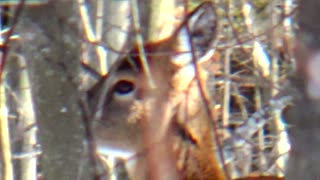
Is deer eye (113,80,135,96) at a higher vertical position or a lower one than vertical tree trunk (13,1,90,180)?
lower

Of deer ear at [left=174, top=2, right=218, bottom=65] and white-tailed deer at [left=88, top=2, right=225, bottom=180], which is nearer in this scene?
white-tailed deer at [left=88, top=2, right=225, bottom=180]

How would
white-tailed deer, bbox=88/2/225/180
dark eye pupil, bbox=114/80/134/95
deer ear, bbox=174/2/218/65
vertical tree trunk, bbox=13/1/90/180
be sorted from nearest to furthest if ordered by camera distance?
vertical tree trunk, bbox=13/1/90/180 < white-tailed deer, bbox=88/2/225/180 < deer ear, bbox=174/2/218/65 < dark eye pupil, bbox=114/80/134/95

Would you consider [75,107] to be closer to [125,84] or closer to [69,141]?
[69,141]

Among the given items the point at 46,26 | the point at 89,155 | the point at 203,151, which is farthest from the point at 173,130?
the point at 203,151

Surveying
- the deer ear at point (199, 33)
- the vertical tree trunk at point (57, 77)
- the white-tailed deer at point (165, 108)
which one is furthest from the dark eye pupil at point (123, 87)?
the vertical tree trunk at point (57, 77)

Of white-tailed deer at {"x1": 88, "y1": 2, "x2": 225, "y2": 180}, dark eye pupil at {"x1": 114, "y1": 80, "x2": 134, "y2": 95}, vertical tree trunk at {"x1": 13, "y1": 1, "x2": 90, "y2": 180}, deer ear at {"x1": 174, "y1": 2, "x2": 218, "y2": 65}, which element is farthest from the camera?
dark eye pupil at {"x1": 114, "y1": 80, "x2": 134, "y2": 95}

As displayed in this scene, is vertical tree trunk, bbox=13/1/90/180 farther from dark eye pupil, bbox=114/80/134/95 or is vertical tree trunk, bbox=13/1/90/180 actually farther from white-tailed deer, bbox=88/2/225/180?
dark eye pupil, bbox=114/80/134/95

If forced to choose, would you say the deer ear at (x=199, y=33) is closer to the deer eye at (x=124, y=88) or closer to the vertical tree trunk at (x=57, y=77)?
the deer eye at (x=124, y=88)

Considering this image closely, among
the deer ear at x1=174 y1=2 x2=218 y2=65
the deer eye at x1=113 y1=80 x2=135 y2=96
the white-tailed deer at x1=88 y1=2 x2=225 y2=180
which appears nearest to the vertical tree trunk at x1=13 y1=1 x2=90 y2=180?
the white-tailed deer at x1=88 y1=2 x2=225 y2=180
